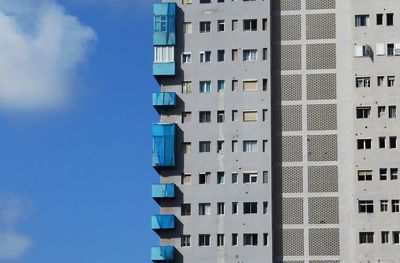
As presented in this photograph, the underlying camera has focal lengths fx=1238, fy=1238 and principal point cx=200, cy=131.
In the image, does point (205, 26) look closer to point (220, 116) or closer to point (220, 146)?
point (220, 116)

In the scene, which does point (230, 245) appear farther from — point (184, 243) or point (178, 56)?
point (178, 56)

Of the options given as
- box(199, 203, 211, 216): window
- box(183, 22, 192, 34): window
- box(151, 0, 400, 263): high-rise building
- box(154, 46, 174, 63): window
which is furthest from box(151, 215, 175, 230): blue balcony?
box(183, 22, 192, 34): window

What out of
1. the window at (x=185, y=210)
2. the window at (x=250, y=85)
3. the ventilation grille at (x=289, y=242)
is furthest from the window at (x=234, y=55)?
the ventilation grille at (x=289, y=242)

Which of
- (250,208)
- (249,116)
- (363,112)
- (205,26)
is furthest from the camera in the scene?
(205,26)

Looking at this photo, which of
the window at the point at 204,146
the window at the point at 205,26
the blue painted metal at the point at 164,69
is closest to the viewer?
the window at the point at 204,146

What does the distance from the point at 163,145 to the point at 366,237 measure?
46.0 feet

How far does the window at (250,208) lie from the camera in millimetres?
77375

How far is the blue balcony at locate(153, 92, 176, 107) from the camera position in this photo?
79250 mm

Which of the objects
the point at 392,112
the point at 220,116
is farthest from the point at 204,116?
the point at 392,112

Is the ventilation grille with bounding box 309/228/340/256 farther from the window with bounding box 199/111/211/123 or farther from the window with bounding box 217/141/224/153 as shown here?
the window with bounding box 199/111/211/123

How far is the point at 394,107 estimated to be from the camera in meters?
78.1

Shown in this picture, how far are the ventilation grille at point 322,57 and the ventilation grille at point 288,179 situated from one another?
22.3 feet

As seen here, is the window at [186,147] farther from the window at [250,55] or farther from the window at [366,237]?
the window at [366,237]

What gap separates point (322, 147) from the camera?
7856cm
